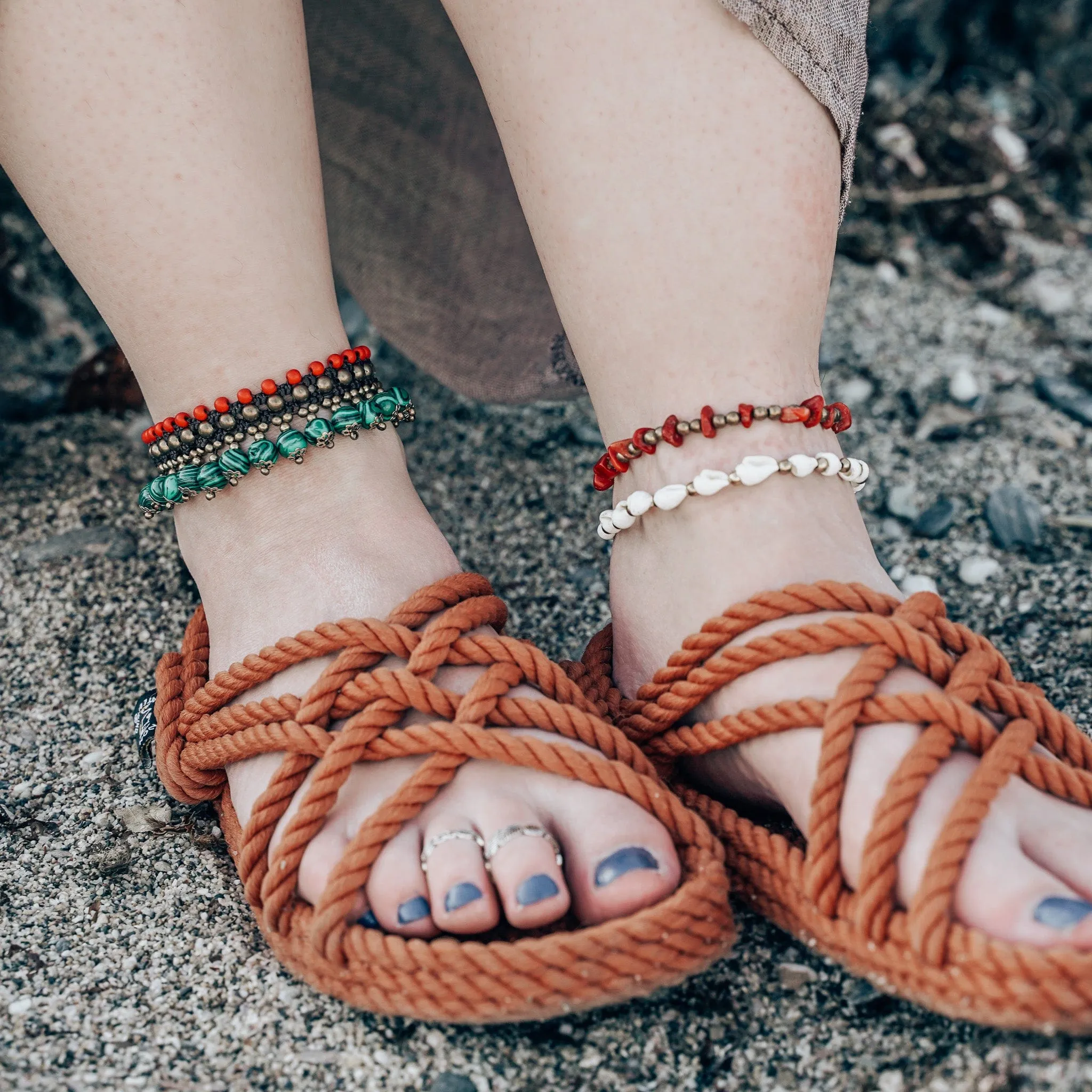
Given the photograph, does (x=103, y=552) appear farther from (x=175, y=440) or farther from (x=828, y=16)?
(x=828, y=16)

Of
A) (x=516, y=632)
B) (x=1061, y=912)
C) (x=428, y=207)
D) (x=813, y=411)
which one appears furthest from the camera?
(x=428, y=207)

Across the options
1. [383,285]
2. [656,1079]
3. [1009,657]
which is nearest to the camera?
[656,1079]

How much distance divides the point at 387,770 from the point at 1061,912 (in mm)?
499

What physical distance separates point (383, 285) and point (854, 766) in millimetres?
1019

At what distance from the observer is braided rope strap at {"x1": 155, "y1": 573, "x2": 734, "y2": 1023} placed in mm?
726

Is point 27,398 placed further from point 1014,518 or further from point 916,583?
point 1014,518

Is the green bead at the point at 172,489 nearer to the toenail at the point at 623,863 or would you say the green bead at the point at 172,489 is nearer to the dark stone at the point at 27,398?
the toenail at the point at 623,863

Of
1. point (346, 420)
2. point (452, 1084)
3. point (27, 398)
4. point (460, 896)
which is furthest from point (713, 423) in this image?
point (27, 398)

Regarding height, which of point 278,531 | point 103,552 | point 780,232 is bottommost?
point 103,552

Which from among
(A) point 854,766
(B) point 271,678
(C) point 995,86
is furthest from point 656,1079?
(C) point 995,86

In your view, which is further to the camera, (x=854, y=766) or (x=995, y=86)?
(x=995, y=86)

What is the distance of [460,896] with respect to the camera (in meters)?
0.76

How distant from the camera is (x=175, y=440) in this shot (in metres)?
0.95

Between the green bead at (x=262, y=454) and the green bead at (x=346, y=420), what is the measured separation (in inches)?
2.3
